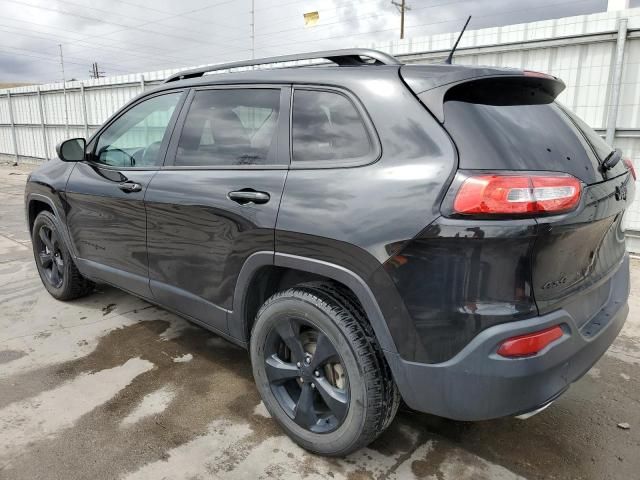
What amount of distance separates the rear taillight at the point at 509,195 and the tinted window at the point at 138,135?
2.00m

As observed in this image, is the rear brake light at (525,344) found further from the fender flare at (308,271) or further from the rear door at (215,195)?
the rear door at (215,195)

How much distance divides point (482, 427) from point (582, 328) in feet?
2.88

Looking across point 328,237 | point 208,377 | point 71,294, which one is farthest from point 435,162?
point 71,294

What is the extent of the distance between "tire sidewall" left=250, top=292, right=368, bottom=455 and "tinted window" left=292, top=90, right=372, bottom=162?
0.66 metres

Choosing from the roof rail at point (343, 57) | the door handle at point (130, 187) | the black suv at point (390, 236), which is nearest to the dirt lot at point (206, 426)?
the black suv at point (390, 236)

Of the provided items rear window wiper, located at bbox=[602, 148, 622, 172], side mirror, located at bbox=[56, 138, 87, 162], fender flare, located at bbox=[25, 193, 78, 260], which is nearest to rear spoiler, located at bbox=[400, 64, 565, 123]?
rear window wiper, located at bbox=[602, 148, 622, 172]

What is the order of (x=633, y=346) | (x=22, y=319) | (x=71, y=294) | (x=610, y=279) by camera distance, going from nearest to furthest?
(x=610, y=279), (x=633, y=346), (x=22, y=319), (x=71, y=294)

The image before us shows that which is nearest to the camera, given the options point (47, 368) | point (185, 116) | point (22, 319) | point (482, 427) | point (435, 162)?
point (435, 162)

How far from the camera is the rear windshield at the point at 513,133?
1.80 m

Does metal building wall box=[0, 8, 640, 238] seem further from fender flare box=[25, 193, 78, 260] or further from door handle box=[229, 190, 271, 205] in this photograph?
fender flare box=[25, 193, 78, 260]

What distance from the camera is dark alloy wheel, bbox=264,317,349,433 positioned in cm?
217

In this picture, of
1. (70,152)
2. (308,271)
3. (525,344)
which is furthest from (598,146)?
(70,152)

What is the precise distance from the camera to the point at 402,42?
7.62 meters

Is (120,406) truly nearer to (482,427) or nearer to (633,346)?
(482,427)
